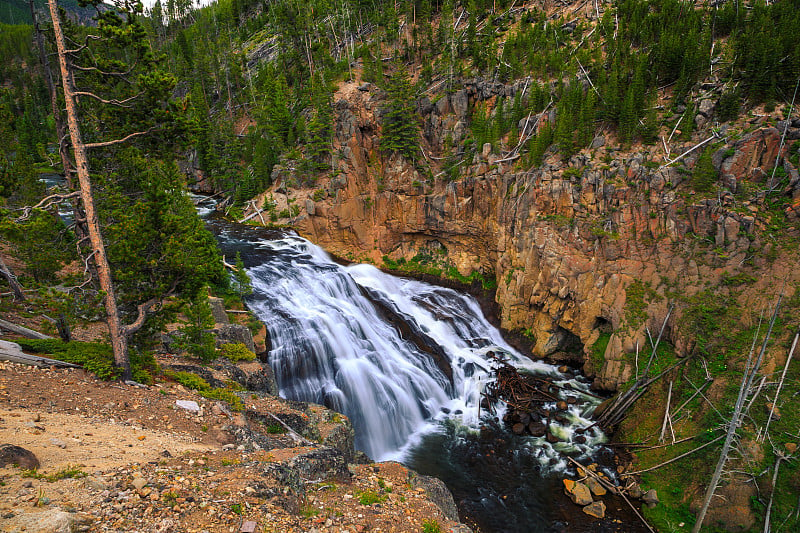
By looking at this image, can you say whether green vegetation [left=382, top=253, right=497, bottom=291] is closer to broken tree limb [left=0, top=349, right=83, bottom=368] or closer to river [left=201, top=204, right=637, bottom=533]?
river [left=201, top=204, right=637, bottom=533]

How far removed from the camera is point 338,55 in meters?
55.2

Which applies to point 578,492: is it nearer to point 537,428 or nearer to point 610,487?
point 610,487

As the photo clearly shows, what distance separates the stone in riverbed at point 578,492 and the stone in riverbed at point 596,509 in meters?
0.23

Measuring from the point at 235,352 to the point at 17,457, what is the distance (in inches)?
405

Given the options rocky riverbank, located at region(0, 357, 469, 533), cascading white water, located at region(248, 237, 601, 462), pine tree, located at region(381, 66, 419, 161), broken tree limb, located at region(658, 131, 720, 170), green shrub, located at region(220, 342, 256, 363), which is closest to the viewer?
rocky riverbank, located at region(0, 357, 469, 533)

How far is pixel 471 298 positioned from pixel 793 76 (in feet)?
77.1

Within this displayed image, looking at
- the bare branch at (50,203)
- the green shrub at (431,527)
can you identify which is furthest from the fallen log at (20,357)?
the green shrub at (431,527)

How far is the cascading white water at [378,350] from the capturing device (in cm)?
1934

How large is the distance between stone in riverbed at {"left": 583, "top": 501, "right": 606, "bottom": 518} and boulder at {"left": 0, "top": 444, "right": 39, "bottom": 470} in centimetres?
1749

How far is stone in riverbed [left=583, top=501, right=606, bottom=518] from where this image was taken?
49.1 feet

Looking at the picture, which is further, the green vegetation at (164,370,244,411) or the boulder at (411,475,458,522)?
the green vegetation at (164,370,244,411)

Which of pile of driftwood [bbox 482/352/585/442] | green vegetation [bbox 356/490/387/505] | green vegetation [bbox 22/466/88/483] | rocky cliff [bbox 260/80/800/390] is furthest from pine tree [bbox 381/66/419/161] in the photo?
green vegetation [bbox 22/466/88/483]

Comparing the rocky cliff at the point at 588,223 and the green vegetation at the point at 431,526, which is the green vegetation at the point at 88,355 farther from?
the rocky cliff at the point at 588,223

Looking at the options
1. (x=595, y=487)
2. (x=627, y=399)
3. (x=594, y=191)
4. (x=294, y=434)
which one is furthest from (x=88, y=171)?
(x=594, y=191)
